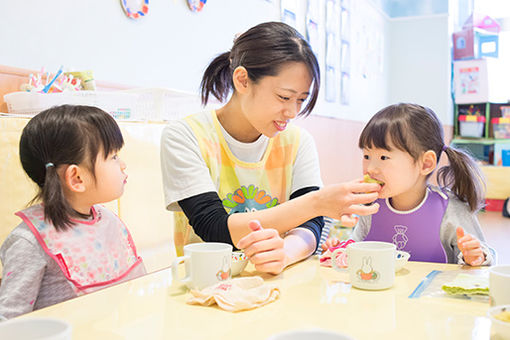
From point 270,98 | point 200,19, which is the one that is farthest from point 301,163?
point 200,19

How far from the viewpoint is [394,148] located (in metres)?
1.45

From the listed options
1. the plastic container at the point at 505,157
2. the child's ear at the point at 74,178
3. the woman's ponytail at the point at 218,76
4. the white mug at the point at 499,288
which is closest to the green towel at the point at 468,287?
the white mug at the point at 499,288

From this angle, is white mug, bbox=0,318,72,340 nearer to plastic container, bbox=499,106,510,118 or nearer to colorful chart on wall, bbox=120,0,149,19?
colorful chart on wall, bbox=120,0,149,19

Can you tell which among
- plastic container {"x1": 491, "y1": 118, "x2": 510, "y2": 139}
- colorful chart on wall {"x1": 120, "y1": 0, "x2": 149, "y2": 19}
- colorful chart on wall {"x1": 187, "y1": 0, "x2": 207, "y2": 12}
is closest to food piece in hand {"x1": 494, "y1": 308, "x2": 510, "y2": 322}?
colorful chart on wall {"x1": 120, "y1": 0, "x2": 149, "y2": 19}

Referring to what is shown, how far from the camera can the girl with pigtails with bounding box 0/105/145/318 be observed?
1.03m

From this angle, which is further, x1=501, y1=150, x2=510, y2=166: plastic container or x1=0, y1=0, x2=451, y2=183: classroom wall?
x1=501, y1=150, x2=510, y2=166: plastic container

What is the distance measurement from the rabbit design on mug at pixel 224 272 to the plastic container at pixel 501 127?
641cm

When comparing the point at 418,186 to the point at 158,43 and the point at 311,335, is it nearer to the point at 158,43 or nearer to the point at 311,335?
the point at 311,335

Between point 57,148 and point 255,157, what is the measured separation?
1.91ft

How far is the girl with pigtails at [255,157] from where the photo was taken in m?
1.20

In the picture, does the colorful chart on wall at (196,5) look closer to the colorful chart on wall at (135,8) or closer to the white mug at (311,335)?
the colorful chart on wall at (135,8)

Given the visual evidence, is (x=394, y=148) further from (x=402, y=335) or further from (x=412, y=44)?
(x=412, y=44)

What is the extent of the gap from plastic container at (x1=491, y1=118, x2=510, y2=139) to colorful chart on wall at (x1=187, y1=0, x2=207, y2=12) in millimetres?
4868

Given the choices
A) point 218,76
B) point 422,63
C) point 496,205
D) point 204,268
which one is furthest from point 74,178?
point 422,63
